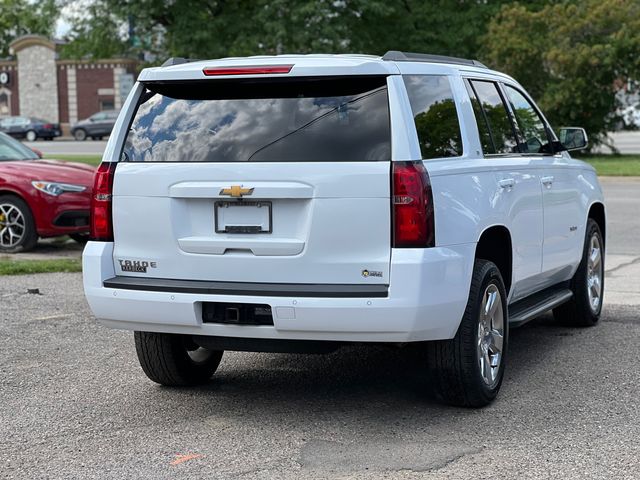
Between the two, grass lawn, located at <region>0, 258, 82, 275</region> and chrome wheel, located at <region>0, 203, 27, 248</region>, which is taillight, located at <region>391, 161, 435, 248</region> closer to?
grass lawn, located at <region>0, 258, 82, 275</region>

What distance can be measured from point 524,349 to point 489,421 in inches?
77.3

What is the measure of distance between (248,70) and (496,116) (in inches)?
75.1

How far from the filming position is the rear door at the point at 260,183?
5305 mm

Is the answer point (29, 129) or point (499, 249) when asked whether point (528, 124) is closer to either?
point (499, 249)

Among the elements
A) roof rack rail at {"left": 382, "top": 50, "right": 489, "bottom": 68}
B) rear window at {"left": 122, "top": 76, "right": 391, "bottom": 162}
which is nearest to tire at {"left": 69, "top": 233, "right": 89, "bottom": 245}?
roof rack rail at {"left": 382, "top": 50, "right": 489, "bottom": 68}

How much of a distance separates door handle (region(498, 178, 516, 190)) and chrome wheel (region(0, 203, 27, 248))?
25.1 feet

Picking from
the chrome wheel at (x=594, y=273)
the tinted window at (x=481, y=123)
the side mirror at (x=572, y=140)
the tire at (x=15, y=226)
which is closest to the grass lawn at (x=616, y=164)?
the tire at (x=15, y=226)

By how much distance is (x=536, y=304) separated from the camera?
23.4ft

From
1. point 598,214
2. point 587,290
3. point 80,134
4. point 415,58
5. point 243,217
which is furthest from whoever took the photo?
point 80,134

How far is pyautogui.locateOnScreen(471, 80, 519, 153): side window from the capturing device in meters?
6.63

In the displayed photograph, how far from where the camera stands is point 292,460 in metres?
5.00

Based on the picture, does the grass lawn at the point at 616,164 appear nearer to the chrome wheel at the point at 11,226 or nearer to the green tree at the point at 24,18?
the chrome wheel at the point at 11,226

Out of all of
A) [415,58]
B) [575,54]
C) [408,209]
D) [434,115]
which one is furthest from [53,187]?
[575,54]

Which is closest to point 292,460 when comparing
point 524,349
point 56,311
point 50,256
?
point 524,349
